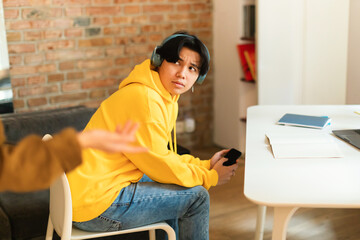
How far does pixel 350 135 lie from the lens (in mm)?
1853

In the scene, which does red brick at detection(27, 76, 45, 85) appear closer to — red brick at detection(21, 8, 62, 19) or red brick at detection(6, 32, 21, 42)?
red brick at detection(6, 32, 21, 42)

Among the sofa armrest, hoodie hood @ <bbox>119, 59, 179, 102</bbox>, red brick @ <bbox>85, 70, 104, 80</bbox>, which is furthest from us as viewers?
red brick @ <bbox>85, 70, 104, 80</bbox>

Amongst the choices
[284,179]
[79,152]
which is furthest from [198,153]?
[79,152]

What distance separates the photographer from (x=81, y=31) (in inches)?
138

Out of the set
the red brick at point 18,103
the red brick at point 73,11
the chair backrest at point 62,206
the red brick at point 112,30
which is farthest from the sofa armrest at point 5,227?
the red brick at point 112,30

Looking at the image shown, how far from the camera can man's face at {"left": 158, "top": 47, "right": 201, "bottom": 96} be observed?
1796 mm

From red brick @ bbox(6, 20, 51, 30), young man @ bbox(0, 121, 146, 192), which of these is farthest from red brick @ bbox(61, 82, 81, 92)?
young man @ bbox(0, 121, 146, 192)

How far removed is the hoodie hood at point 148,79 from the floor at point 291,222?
3.45 ft

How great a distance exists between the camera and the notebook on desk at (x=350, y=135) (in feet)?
5.78

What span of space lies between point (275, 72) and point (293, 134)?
185 centimetres

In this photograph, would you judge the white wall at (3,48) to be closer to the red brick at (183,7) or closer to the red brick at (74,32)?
the red brick at (74,32)

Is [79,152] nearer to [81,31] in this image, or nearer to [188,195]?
[188,195]

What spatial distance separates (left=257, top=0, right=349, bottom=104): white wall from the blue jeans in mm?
2137

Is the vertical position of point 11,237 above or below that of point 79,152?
below
